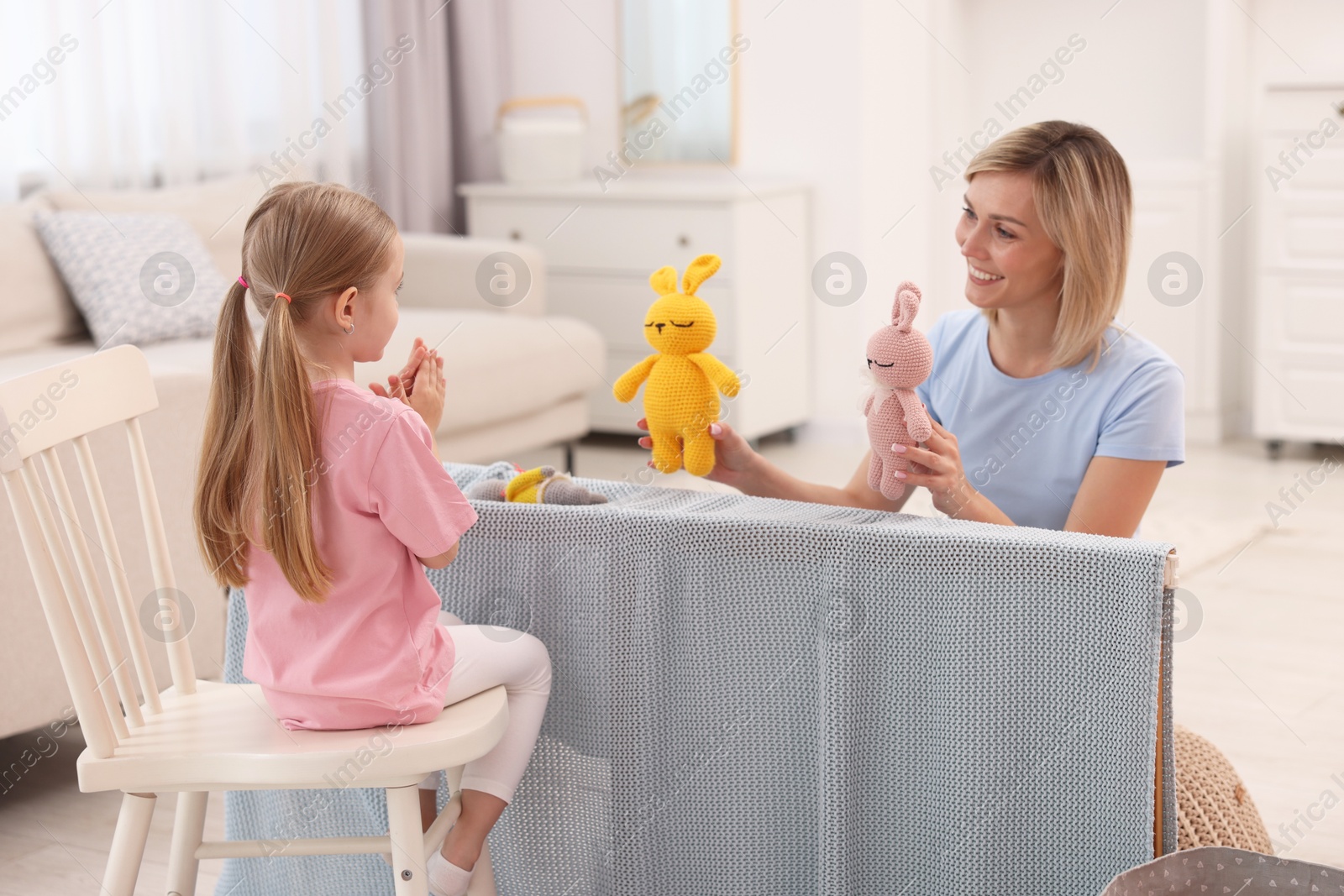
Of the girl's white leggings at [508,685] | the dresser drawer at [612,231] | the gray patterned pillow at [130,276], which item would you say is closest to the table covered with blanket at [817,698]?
the girl's white leggings at [508,685]

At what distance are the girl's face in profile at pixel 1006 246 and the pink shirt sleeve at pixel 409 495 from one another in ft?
2.36

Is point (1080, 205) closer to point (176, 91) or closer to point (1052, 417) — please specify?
point (1052, 417)

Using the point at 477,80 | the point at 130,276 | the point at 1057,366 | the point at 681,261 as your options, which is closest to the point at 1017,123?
the point at 681,261

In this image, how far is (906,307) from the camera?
52.9 inches

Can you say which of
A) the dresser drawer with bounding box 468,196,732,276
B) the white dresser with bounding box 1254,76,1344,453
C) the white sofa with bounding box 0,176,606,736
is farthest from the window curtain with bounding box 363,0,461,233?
the white dresser with bounding box 1254,76,1344,453

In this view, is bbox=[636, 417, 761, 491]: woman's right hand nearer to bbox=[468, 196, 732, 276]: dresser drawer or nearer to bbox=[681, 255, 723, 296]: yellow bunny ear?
bbox=[681, 255, 723, 296]: yellow bunny ear

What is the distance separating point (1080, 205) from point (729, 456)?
0.49 meters

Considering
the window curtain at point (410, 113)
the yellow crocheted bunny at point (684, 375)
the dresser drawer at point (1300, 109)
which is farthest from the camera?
the window curtain at point (410, 113)

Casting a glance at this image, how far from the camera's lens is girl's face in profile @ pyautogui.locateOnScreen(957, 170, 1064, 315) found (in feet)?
Answer: 5.22

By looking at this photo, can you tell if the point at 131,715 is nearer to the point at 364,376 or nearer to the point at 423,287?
the point at 364,376

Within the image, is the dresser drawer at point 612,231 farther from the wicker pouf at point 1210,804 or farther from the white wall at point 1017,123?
the wicker pouf at point 1210,804

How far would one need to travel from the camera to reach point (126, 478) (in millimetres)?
2268

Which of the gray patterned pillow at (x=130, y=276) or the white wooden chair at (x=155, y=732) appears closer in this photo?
the white wooden chair at (x=155, y=732)

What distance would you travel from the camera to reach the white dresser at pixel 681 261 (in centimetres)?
409
